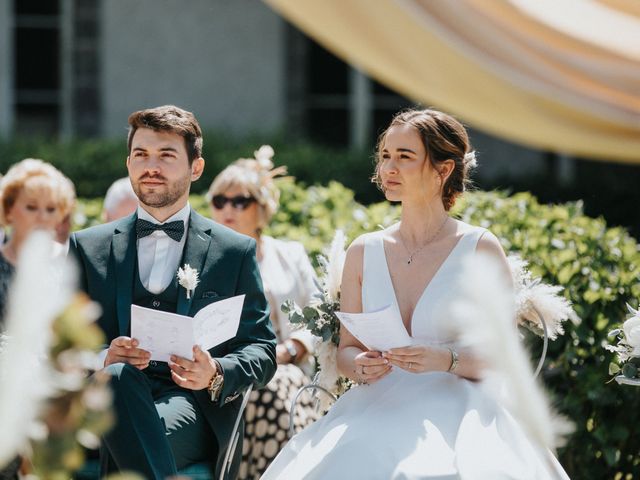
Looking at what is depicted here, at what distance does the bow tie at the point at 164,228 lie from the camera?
3906mm

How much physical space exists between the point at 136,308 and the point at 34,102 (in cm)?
782

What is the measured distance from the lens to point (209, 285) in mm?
3846

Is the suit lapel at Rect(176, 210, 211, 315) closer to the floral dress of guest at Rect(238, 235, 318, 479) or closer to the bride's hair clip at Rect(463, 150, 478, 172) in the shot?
the floral dress of guest at Rect(238, 235, 318, 479)

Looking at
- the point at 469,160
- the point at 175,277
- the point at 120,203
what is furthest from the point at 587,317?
the point at 120,203

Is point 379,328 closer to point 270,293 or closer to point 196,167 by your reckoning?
point 196,167

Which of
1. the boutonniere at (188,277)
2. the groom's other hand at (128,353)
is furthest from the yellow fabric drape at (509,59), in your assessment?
the groom's other hand at (128,353)

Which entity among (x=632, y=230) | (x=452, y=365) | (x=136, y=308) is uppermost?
(x=136, y=308)

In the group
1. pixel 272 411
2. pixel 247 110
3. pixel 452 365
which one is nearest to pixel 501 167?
pixel 247 110

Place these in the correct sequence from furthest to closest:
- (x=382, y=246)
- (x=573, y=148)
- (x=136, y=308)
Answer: (x=573, y=148)
(x=382, y=246)
(x=136, y=308)

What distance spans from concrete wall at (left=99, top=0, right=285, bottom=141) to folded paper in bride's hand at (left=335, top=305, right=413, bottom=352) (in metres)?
6.91

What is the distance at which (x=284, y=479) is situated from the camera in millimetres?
3520

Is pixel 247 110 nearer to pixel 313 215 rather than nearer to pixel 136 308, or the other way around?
pixel 313 215

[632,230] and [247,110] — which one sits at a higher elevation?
[247,110]

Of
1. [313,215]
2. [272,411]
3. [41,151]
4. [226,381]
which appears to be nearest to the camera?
[226,381]
